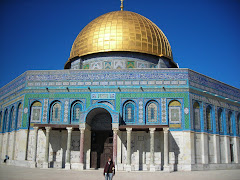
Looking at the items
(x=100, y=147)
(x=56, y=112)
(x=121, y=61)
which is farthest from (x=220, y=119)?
(x=56, y=112)

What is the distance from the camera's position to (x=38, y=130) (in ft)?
67.4

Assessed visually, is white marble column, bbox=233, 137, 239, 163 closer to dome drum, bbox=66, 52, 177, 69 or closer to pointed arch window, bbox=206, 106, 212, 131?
pointed arch window, bbox=206, 106, 212, 131

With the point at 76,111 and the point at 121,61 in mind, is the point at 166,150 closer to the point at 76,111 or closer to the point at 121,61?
the point at 76,111

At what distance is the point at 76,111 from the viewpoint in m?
20.8

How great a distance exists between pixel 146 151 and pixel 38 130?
24.6ft

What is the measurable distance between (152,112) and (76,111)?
5.24 meters

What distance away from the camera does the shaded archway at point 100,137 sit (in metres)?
20.4

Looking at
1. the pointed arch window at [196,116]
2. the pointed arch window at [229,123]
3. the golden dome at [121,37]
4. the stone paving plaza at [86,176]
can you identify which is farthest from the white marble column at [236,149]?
the golden dome at [121,37]

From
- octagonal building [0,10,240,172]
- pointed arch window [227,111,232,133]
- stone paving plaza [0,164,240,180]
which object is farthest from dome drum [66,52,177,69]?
stone paving plaza [0,164,240,180]

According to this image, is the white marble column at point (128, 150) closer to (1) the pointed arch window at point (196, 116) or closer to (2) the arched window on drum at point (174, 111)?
(2) the arched window on drum at point (174, 111)

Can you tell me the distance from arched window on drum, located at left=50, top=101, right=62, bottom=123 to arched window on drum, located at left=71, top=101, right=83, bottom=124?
923mm

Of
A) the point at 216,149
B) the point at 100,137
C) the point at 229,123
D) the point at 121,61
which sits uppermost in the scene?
the point at 121,61

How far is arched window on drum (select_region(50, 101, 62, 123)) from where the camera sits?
20.7 m

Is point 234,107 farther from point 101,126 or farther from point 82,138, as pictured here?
point 82,138
